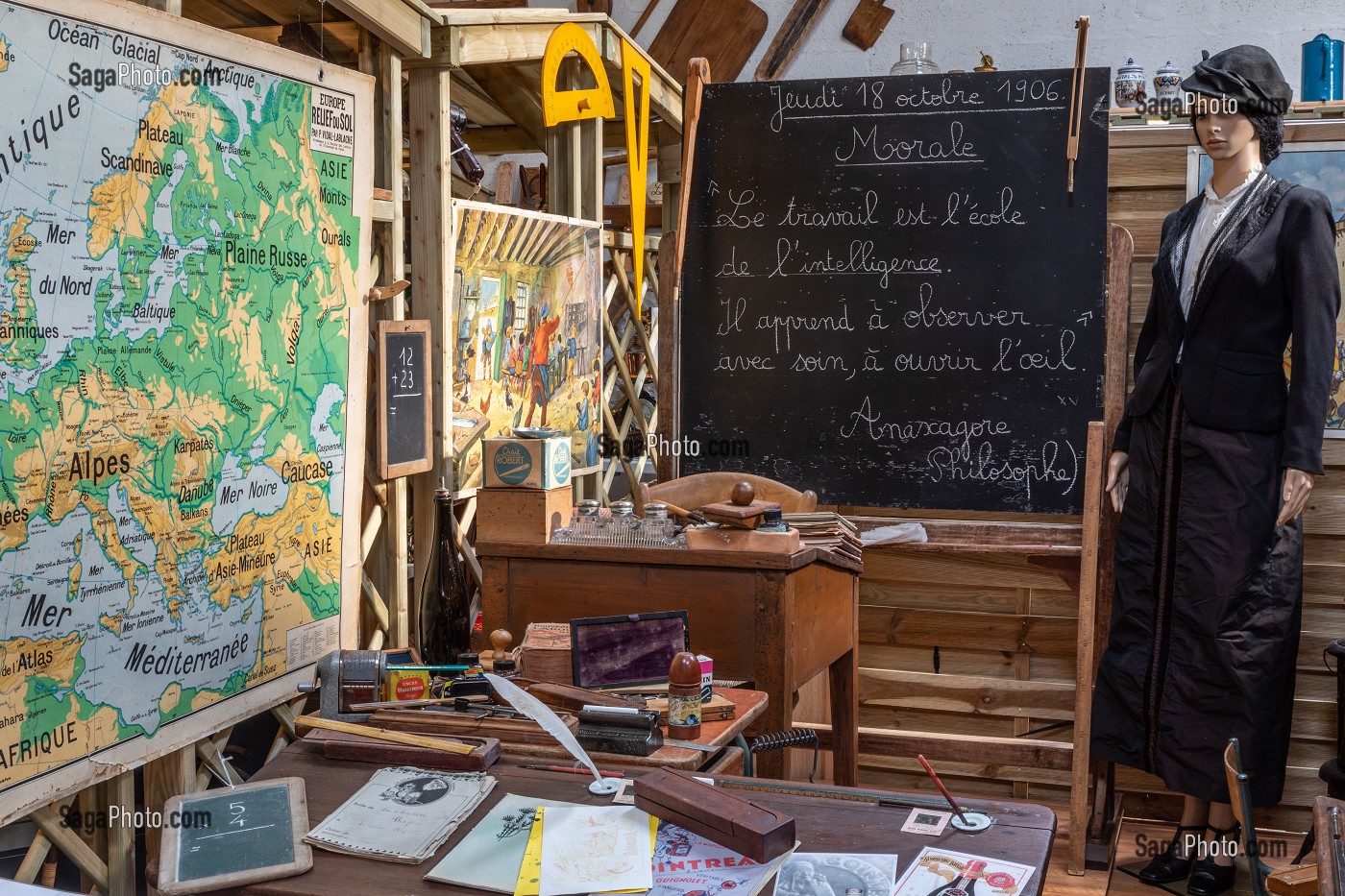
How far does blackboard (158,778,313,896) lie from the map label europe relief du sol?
0.49 meters

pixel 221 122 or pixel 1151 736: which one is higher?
pixel 221 122

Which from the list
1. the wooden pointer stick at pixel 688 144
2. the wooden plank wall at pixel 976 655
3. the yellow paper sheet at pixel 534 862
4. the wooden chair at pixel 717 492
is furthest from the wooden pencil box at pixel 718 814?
the wooden plank wall at pixel 976 655

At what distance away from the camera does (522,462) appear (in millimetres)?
2670

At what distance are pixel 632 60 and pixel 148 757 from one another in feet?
9.88

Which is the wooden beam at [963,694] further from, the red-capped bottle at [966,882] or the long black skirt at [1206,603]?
the red-capped bottle at [966,882]

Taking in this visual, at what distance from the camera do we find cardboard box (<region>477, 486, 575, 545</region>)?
2.68 metres

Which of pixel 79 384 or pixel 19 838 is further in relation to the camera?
pixel 19 838

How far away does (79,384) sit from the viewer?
194 cm

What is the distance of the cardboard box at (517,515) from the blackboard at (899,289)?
1.26 meters

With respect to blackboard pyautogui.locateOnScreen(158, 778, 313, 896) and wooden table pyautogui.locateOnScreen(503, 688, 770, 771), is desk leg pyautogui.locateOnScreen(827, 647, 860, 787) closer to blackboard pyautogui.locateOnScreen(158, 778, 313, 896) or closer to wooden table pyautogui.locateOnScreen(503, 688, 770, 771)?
wooden table pyautogui.locateOnScreen(503, 688, 770, 771)

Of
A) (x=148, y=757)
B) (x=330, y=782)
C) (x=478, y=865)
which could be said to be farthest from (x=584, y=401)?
(x=478, y=865)

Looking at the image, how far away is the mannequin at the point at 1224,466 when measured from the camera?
3066 mm

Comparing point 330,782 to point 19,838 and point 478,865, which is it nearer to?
point 478,865

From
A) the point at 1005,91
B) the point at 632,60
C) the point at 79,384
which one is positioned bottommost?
the point at 79,384
